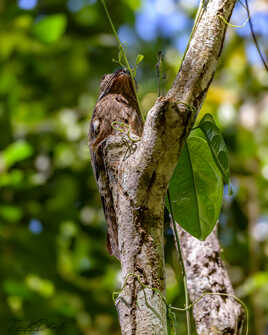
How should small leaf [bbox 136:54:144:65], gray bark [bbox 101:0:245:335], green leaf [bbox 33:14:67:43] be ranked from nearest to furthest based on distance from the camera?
gray bark [bbox 101:0:245:335] < small leaf [bbox 136:54:144:65] < green leaf [bbox 33:14:67:43]

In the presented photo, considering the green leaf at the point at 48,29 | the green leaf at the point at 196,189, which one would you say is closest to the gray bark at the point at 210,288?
the green leaf at the point at 196,189

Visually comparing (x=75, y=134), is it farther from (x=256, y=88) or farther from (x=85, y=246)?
(x=256, y=88)

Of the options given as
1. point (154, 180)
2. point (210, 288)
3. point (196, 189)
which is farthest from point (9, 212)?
point (154, 180)

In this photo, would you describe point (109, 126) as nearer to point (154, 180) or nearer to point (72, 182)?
point (154, 180)

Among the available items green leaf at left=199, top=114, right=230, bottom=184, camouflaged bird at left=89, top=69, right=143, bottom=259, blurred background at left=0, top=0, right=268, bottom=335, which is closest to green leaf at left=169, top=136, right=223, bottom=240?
green leaf at left=199, top=114, right=230, bottom=184

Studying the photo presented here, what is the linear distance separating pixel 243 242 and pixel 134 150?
247cm

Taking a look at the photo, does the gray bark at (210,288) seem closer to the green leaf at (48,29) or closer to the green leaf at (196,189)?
the green leaf at (196,189)

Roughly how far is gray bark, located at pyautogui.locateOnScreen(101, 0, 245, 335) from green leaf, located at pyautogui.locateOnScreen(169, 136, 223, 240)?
20cm

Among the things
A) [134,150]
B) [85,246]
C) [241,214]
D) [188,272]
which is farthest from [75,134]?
[134,150]

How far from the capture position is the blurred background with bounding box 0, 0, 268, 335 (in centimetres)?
283

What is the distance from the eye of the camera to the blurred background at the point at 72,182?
283 cm

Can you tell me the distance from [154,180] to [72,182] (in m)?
2.67

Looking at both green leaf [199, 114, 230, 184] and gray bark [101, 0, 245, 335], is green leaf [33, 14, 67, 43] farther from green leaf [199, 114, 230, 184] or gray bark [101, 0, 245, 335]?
gray bark [101, 0, 245, 335]

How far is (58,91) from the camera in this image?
13.5 ft
